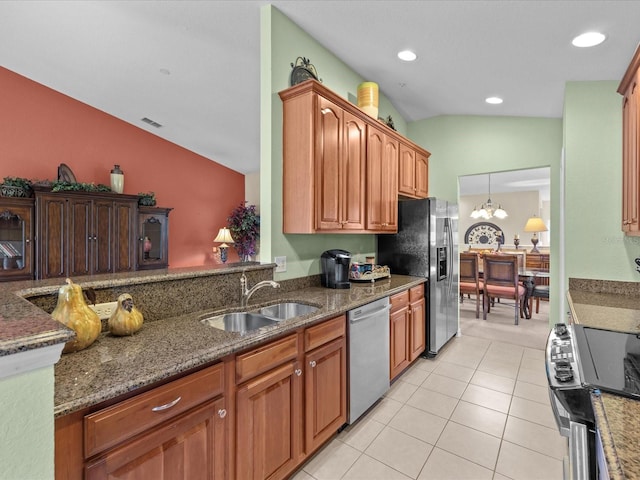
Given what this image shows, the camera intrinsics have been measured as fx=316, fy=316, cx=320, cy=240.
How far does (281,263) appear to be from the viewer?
241cm

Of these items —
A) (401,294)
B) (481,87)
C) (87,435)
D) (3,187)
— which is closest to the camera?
(87,435)

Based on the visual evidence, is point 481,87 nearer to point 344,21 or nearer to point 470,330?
point 344,21

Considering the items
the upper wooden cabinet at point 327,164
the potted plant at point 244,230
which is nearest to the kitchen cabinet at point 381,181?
the upper wooden cabinet at point 327,164

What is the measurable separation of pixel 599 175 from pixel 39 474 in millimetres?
3578

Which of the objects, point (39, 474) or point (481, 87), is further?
point (481, 87)

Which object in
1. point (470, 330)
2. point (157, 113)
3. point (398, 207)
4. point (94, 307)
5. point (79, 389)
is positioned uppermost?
point (157, 113)

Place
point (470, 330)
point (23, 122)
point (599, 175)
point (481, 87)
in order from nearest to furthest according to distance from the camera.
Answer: point (599, 175) → point (481, 87) → point (23, 122) → point (470, 330)

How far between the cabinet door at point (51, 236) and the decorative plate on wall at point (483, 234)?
877cm

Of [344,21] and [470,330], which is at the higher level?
[344,21]

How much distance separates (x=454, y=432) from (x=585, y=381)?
53.1 inches

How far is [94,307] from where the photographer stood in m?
1.41

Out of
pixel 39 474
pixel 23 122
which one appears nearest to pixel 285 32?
pixel 39 474

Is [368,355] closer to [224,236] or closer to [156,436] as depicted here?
[156,436]

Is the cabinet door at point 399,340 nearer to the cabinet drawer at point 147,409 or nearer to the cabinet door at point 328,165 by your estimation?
the cabinet door at point 328,165
